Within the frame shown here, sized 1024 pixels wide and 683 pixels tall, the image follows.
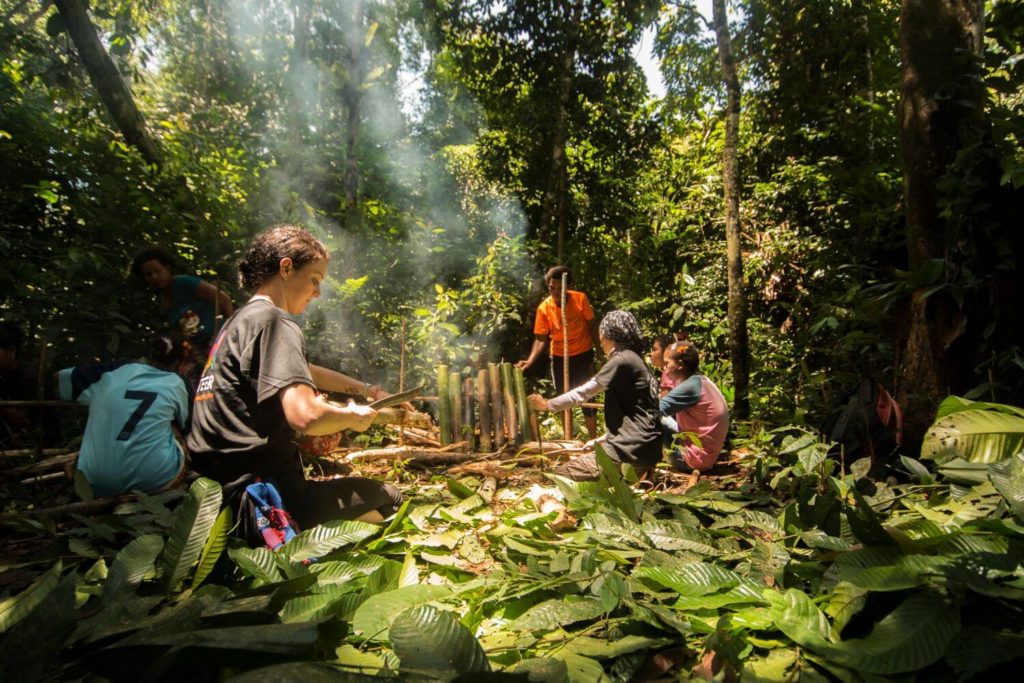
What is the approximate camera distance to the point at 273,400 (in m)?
2.16

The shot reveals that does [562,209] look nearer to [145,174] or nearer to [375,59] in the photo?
[145,174]

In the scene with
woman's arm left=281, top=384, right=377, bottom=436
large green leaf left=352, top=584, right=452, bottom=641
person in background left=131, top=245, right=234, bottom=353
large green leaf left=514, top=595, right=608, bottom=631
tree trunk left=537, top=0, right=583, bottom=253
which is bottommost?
large green leaf left=514, top=595, right=608, bottom=631

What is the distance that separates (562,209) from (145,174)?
573 cm

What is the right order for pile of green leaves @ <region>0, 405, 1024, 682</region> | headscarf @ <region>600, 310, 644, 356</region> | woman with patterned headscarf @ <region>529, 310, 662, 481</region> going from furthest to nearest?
headscarf @ <region>600, 310, 644, 356</region> → woman with patterned headscarf @ <region>529, 310, 662, 481</region> → pile of green leaves @ <region>0, 405, 1024, 682</region>

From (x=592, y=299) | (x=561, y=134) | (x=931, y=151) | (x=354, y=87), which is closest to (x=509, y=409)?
(x=931, y=151)

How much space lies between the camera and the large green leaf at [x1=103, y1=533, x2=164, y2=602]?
159 cm

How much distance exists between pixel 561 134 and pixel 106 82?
608 centimetres

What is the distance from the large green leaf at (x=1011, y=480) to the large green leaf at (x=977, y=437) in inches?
Result: 13.3

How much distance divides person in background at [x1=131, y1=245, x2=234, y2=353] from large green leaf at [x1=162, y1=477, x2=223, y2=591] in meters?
3.00

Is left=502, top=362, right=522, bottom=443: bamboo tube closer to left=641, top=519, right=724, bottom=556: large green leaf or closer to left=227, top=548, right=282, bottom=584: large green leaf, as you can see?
left=641, top=519, right=724, bottom=556: large green leaf

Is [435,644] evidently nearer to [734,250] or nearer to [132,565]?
[132,565]

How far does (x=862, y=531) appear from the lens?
5.78 ft

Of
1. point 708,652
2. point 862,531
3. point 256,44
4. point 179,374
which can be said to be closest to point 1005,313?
point 862,531

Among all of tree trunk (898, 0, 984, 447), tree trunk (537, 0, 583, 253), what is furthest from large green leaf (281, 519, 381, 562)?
tree trunk (537, 0, 583, 253)
